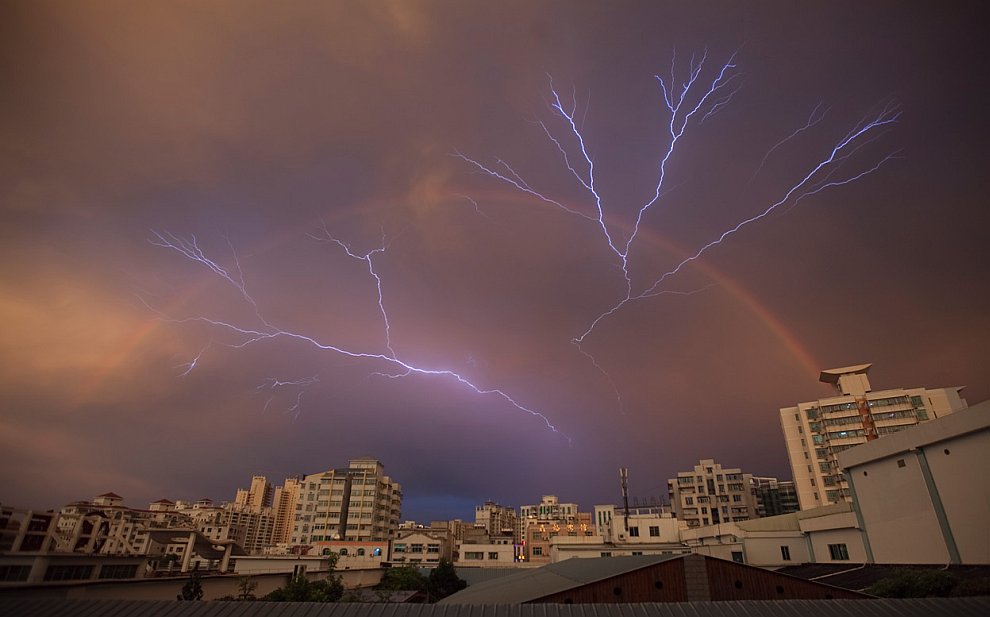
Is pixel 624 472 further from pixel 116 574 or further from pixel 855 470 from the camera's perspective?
pixel 116 574

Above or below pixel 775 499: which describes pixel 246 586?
below

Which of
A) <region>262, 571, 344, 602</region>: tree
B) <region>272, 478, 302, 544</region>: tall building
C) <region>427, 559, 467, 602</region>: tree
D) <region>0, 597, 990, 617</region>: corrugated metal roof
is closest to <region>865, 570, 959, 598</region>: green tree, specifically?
<region>0, 597, 990, 617</region>: corrugated metal roof

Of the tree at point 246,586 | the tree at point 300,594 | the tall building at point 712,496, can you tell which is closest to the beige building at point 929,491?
the tree at point 300,594

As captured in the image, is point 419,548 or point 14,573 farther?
point 419,548

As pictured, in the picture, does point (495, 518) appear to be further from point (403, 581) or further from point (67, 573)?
point (67, 573)

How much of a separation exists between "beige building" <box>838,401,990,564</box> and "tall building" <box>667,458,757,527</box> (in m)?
38.4

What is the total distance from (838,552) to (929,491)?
9393mm

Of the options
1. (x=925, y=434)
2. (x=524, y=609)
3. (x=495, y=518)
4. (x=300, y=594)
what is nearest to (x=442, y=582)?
(x=300, y=594)

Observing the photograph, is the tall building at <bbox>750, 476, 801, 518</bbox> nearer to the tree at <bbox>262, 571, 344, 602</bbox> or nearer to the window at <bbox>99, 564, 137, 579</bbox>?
the tree at <bbox>262, 571, 344, 602</bbox>

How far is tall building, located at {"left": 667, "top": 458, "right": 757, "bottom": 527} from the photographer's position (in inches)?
2227

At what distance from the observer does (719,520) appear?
186 ft

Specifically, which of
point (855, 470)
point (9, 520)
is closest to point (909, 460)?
point (855, 470)

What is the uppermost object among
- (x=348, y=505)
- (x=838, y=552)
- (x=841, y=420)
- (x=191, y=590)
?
(x=841, y=420)

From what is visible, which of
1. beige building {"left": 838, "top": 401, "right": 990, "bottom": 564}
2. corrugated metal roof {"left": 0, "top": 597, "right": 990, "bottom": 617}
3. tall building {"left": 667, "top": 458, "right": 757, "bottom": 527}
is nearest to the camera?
corrugated metal roof {"left": 0, "top": 597, "right": 990, "bottom": 617}
